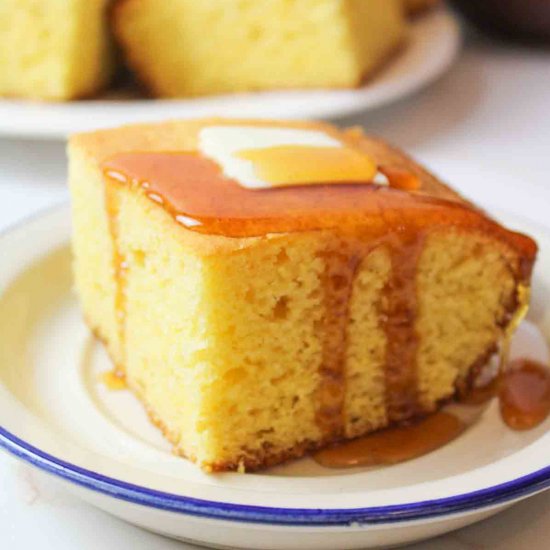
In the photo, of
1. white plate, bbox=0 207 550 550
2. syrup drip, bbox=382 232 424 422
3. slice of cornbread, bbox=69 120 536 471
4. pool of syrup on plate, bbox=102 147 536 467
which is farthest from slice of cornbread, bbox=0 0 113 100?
syrup drip, bbox=382 232 424 422

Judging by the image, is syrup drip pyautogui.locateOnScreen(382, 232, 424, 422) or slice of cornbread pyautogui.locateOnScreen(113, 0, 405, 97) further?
slice of cornbread pyautogui.locateOnScreen(113, 0, 405, 97)

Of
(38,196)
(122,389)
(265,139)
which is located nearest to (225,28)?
(38,196)

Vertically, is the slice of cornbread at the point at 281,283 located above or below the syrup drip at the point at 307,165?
below

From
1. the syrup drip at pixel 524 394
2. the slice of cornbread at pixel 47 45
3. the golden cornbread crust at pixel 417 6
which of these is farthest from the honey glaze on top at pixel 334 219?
the golden cornbread crust at pixel 417 6

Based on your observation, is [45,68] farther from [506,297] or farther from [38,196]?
[506,297]

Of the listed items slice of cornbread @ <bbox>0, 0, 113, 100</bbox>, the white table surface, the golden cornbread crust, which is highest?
slice of cornbread @ <bbox>0, 0, 113, 100</bbox>

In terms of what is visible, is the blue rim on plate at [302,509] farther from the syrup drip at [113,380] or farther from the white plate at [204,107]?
the white plate at [204,107]

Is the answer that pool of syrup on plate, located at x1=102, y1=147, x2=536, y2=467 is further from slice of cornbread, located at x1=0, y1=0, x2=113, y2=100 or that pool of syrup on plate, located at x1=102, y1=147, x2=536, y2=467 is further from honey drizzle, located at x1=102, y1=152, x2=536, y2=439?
slice of cornbread, located at x1=0, y1=0, x2=113, y2=100

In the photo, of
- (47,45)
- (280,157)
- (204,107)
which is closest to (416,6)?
(204,107)
